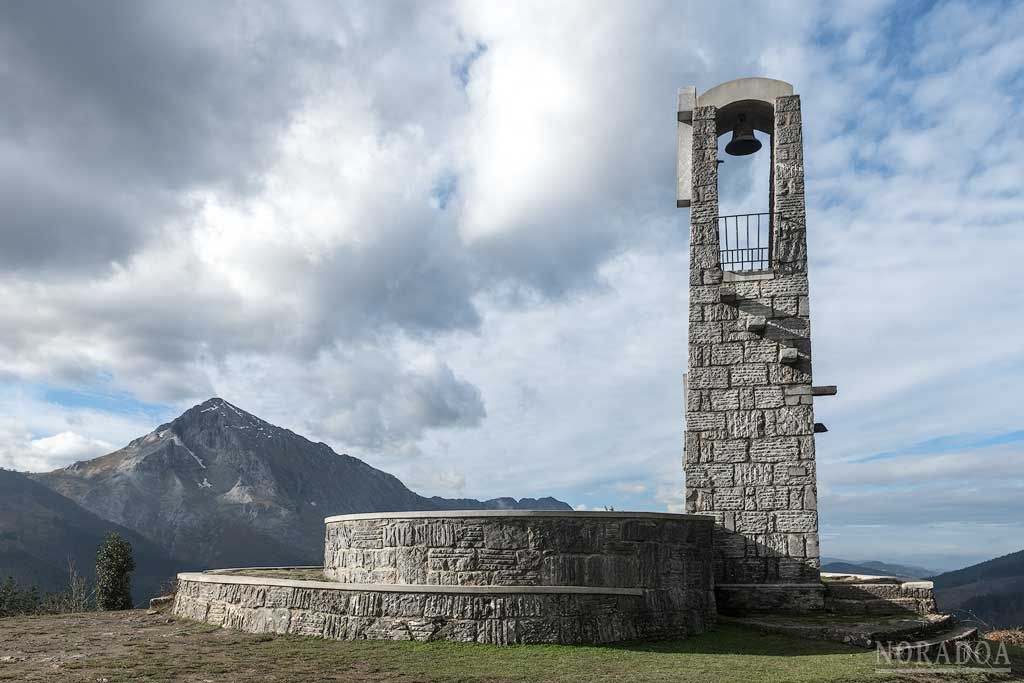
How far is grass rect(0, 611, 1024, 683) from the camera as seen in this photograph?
319 inches

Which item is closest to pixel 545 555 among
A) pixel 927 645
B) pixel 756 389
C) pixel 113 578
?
pixel 927 645

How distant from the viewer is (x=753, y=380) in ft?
49.7

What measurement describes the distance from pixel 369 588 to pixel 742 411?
8026mm

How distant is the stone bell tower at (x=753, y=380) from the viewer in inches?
567

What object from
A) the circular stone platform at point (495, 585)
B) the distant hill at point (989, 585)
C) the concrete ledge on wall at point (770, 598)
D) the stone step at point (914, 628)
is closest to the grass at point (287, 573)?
the circular stone platform at point (495, 585)

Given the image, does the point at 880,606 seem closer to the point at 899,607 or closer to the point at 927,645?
the point at 899,607

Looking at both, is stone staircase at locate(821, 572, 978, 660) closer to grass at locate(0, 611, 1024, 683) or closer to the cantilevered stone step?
the cantilevered stone step

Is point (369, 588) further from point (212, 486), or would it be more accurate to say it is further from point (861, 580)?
point (212, 486)

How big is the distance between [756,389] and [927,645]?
5327mm

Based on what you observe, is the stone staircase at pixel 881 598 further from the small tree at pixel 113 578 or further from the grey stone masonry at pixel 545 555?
the small tree at pixel 113 578

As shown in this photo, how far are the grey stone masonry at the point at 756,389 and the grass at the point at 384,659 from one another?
2898mm

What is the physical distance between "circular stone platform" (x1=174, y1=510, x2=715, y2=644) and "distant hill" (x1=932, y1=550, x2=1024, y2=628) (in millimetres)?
57551

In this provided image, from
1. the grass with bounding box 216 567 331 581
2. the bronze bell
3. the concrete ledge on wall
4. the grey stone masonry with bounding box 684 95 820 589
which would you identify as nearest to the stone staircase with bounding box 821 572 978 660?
the concrete ledge on wall

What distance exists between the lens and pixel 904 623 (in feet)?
40.7
